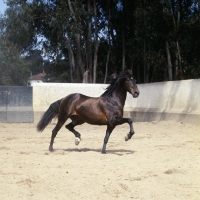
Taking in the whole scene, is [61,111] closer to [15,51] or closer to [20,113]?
[20,113]

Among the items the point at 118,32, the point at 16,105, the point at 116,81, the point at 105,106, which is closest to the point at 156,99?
the point at 16,105

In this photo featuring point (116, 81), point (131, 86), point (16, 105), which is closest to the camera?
point (131, 86)

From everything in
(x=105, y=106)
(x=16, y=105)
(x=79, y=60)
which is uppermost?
(x=79, y=60)

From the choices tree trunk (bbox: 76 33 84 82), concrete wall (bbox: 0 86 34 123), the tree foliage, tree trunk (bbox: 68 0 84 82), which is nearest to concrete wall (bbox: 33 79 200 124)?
concrete wall (bbox: 0 86 34 123)

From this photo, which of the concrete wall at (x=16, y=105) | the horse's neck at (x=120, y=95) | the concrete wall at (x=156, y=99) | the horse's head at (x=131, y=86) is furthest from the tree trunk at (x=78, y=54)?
the horse's head at (x=131, y=86)

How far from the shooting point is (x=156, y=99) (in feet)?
63.5

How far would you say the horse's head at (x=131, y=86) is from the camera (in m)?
9.92

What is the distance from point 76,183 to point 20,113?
14.1m

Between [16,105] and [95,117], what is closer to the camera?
[95,117]

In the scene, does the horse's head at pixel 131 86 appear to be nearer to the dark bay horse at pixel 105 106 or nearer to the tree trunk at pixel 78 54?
the dark bay horse at pixel 105 106

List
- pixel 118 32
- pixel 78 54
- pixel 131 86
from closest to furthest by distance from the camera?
pixel 131 86 → pixel 78 54 → pixel 118 32

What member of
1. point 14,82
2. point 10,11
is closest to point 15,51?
point 14,82

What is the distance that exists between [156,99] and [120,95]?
30.5 feet

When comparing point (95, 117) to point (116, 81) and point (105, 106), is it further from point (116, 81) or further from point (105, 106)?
point (116, 81)
